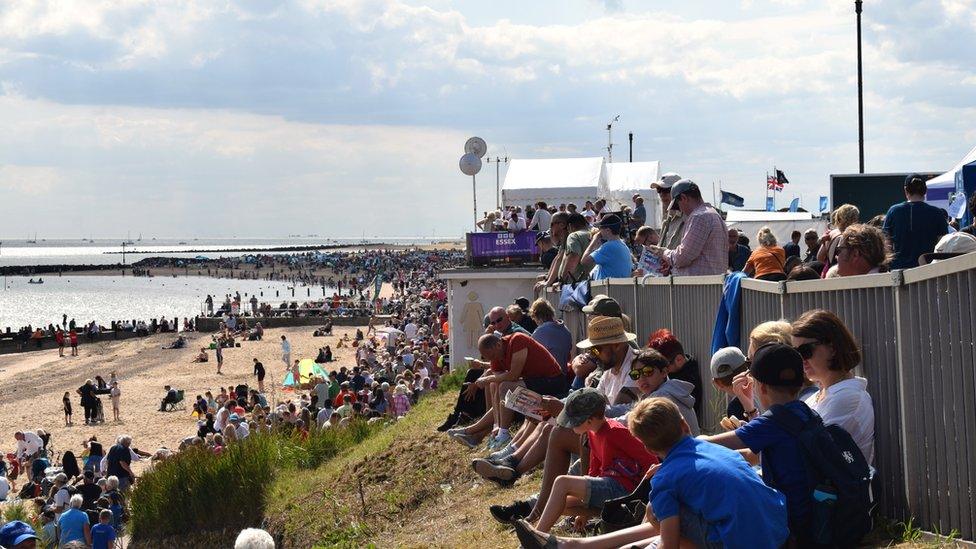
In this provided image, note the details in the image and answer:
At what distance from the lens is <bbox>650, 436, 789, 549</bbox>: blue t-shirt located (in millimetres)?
5105

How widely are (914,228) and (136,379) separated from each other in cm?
4237

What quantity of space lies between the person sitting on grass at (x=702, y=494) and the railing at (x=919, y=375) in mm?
846

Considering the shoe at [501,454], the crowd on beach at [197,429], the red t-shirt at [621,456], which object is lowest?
the crowd on beach at [197,429]

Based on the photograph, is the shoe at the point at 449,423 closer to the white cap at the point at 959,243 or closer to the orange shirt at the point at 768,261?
the orange shirt at the point at 768,261

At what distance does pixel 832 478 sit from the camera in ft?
17.2

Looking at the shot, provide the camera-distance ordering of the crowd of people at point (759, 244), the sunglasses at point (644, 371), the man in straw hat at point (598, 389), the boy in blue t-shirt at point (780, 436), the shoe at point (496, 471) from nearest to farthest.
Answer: the boy in blue t-shirt at point (780, 436)
the crowd of people at point (759, 244)
the sunglasses at point (644, 371)
the man in straw hat at point (598, 389)
the shoe at point (496, 471)

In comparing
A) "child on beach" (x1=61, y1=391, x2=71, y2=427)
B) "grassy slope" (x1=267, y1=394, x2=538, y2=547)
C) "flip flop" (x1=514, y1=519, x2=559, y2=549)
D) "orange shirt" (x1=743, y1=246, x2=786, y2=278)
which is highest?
"orange shirt" (x1=743, y1=246, x2=786, y2=278)

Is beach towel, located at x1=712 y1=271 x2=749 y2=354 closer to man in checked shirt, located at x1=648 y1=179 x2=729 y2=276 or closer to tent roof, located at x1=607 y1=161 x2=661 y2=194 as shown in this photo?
man in checked shirt, located at x1=648 y1=179 x2=729 y2=276

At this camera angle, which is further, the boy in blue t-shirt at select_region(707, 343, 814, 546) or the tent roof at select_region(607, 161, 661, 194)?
the tent roof at select_region(607, 161, 661, 194)

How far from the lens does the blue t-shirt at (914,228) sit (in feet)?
28.1

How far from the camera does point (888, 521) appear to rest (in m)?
5.93

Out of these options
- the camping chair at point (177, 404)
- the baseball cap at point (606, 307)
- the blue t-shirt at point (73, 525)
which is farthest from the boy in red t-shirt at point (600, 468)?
the camping chair at point (177, 404)

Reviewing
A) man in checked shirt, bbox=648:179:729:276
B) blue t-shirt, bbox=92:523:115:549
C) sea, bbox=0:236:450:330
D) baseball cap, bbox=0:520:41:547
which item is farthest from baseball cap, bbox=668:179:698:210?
sea, bbox=0:236:450:330

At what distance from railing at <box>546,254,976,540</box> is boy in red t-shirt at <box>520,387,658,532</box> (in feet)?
4.45
